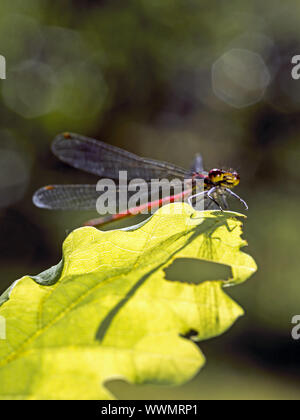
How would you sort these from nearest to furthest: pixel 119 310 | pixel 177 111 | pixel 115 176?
pixel 119 310, pixel 115 176, pixel 177 111

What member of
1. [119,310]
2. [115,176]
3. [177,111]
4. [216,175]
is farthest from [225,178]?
[177,111]

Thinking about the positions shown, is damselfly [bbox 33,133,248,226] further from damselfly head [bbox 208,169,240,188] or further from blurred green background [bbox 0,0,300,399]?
blurred green background [bbox 0,0,300,399]

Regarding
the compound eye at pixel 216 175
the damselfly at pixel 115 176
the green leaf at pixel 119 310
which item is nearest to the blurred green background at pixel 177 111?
the damselfly at pixel 115 176

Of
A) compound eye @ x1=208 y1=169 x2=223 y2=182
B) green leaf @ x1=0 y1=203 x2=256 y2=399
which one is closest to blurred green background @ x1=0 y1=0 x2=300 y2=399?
compound eye @ x1=208 y1=169 x2=223 y2=182

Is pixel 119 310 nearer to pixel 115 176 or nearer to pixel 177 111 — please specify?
pixel 115 176

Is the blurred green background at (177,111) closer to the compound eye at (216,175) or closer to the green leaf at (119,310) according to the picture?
the compound eye at (216,175)

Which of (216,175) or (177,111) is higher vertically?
(177,111)

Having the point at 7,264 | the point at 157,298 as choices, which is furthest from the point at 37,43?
the point at 157,298
